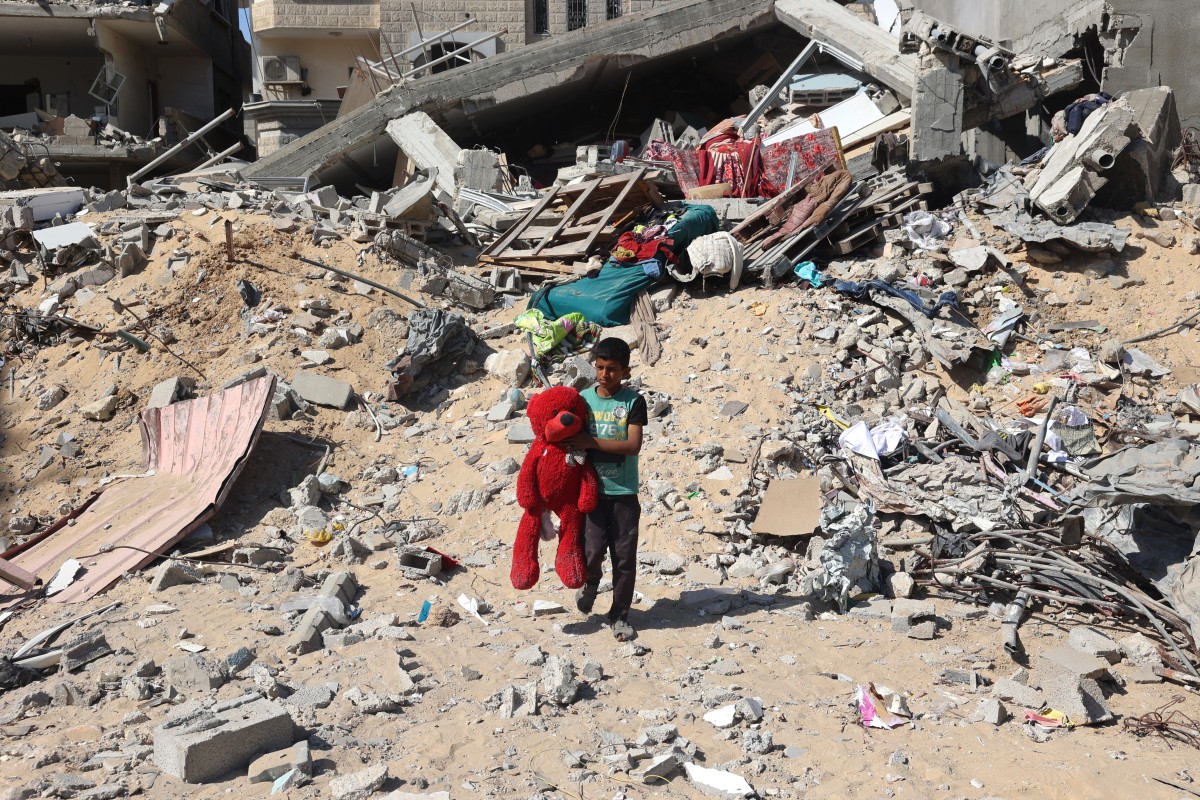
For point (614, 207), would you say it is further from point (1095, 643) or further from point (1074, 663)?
point (1074, 663)

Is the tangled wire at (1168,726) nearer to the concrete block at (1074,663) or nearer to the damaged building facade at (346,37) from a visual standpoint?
the concrete block at (1074,663)

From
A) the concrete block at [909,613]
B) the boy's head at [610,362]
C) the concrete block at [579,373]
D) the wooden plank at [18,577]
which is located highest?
the boy's head at [610,362]

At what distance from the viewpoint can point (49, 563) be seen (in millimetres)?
5766

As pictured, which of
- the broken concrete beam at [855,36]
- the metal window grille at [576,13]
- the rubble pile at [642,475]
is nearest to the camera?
the rubble pile at [642,475]

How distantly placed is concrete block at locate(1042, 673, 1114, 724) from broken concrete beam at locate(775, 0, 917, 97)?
367 inches

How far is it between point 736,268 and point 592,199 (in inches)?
87.8

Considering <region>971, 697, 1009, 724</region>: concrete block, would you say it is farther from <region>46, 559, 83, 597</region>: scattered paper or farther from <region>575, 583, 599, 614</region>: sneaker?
<region>46, 559, 83, 597</region>: scattered paper

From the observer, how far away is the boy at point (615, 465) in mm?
4199

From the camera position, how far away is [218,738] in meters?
3.15

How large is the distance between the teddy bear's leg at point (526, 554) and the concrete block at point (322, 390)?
3565 mm

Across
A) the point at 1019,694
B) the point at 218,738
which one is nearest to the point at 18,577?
the point at 218,738

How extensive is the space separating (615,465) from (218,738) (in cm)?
190

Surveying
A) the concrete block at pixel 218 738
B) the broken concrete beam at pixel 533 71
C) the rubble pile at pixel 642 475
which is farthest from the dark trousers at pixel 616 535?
the broken concrete beam at pixel 533 71

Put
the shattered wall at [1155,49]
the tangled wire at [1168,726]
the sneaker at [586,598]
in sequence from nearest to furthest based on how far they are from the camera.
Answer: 1. the tangled wire at [1168,726]
2. the sneaker at [586,598]
3. the shattered wall at [1155,49]
